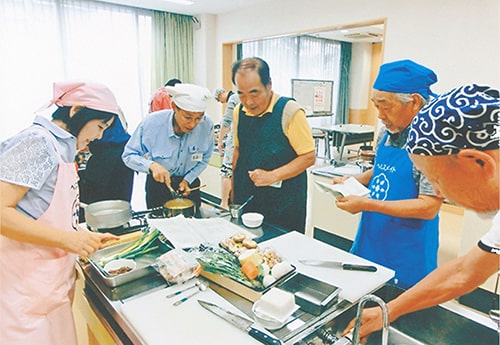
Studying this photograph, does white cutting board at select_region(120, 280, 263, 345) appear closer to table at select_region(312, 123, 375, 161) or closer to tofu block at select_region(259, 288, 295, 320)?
tofu block at select_region(259, 288, 295, 320)

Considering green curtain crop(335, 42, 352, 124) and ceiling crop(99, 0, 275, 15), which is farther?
green curtain crop(335, 42, 352, 124)

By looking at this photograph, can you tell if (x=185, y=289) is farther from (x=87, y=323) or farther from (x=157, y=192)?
(x=157, y=192)

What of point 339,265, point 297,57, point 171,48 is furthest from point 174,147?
point 297,57

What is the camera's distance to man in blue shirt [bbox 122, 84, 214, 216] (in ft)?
6.39

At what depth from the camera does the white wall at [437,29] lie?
327cm

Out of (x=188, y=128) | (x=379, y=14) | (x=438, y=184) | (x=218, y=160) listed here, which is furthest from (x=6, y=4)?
(x=438, y=184)

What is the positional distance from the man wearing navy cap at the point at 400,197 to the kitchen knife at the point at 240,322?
0.66 meters

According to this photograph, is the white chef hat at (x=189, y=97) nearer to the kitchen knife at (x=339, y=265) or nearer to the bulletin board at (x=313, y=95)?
the kitchen knife at (x=339, y=265)

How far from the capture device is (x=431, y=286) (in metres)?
0.88

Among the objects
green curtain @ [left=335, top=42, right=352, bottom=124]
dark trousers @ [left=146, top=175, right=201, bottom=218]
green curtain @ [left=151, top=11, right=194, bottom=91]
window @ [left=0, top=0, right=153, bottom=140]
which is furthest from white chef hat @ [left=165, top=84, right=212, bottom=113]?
green curtain @ [left=335, top=42, right=352, bottom=124]

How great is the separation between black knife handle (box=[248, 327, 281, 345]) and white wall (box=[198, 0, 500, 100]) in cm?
360

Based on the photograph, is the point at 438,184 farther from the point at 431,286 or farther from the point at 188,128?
the point at 188,128

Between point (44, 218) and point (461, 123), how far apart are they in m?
1.21

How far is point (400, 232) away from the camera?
1396mm
